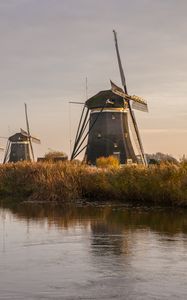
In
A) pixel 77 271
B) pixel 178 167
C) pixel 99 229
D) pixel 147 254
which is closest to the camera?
pixel 77 271

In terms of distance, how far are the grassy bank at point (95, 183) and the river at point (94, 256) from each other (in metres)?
2.47

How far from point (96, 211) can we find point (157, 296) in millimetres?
12308

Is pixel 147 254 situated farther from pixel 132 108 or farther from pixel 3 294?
pixel 132 108

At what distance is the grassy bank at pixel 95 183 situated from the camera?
2183 centimetres

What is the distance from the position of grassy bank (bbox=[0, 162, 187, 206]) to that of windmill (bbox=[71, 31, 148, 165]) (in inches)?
372

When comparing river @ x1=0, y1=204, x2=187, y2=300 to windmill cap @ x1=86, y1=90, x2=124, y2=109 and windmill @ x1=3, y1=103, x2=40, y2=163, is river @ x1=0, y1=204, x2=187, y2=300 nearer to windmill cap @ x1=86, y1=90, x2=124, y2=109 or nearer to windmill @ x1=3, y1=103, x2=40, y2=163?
windmill cap @ x1=86, y1=90, x2=124, y2=109

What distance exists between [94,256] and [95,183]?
1425 cm

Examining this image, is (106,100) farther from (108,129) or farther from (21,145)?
(21,145)

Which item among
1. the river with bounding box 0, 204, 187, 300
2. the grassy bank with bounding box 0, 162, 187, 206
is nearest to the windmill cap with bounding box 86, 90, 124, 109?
the grassy bank with bounding box 0, 162, 187, 206

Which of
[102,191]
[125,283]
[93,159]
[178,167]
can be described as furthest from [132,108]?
[125,283]

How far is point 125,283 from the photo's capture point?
9.00 metres

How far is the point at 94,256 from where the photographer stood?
11.4m

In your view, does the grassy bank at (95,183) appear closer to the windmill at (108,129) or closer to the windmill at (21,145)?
the windmill at (108,129)

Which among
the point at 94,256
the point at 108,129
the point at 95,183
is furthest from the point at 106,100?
the point at 94,256
